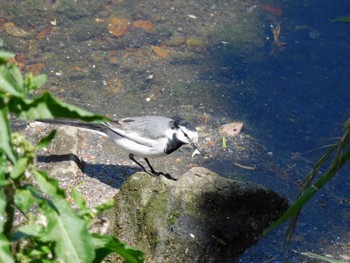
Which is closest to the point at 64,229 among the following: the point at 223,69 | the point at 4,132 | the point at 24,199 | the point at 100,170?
the point at 24,199

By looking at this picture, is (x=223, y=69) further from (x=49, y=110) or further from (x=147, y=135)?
(x=49, y=110)

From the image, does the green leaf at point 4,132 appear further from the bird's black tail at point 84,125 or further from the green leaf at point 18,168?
the bird's black tail at point 84,125

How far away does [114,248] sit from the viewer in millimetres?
2477

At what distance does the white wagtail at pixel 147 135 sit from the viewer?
6.11 m

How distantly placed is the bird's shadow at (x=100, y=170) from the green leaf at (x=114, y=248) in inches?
119

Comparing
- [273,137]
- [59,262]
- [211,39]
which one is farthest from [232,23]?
[59,262]

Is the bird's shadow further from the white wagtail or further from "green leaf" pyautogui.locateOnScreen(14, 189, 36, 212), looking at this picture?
"green leaf" pyautogui.locateOnScreen(14, 189, 36, 212)

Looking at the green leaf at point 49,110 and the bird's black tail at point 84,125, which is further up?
the green leaf at point 49,110

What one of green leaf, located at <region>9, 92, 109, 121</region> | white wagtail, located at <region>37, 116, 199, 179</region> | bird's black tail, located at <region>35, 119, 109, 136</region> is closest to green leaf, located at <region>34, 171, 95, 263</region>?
green leaf, located at <region>9, 92, 109, 121</region>

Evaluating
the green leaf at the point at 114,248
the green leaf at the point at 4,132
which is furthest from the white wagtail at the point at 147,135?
the green leaf at the point at 4,132

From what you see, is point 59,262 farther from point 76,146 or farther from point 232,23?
point 232,23

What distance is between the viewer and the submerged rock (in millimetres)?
4281

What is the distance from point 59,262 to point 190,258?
203 cm

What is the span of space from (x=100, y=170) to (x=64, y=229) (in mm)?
3820
